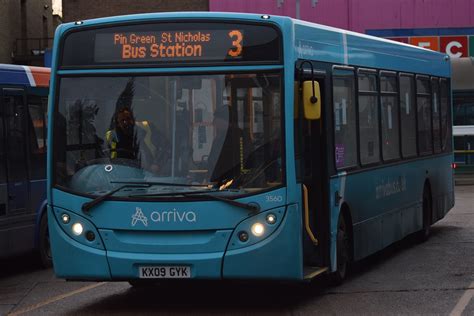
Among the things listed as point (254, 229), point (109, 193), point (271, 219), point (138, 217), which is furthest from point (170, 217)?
point (271, 219)

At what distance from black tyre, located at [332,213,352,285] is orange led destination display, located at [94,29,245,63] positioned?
2.43 meters

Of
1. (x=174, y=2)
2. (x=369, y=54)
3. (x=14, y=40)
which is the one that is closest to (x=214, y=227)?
(x=369, y=54)

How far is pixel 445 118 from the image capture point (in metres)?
16.1

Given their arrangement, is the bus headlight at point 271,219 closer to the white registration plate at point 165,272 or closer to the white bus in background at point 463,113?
the white registration plate at point 165,272

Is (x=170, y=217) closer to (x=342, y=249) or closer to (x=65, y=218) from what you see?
(x=65, y=218)

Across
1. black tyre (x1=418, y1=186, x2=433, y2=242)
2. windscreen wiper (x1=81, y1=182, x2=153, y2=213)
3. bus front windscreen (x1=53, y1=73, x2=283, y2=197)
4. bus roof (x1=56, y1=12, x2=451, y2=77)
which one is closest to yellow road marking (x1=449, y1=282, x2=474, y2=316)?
bus front windscreen (x1=53, y1=73, x2=283, y2=197)

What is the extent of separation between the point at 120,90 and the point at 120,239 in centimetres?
131

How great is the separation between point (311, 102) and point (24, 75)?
16.6 feet

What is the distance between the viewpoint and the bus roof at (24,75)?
12250 mm

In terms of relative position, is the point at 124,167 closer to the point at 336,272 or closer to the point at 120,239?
the point at 120,239

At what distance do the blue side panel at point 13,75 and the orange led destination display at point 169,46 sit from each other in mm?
3368

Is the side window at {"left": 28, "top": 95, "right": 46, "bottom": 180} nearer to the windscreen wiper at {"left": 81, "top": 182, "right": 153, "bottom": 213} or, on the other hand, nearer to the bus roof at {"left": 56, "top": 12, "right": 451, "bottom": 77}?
the bus roof at {"left": 56, "top": 12, "right": 451, "bottom": 77}

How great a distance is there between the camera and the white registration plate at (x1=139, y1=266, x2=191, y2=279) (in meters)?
8.73

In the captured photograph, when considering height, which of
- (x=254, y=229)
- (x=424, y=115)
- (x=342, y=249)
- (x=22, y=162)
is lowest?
(x=342, y=249)
